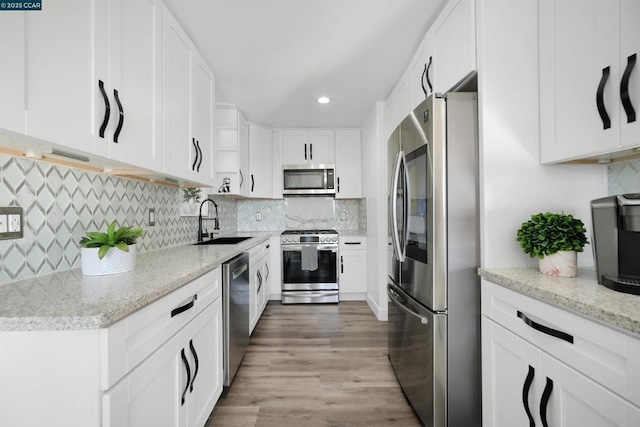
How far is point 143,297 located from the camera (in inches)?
35.5

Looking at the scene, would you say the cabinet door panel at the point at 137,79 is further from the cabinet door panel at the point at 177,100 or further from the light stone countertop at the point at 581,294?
the light stone countertop at the point at 581,294

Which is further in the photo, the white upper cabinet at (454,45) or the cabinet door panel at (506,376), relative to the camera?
the white upper cabinet at (454,45)

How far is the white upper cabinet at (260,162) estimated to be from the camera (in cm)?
379

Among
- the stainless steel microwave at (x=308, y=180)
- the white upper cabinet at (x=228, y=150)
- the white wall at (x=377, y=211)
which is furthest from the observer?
the stainless steel microwave at (x=308, y=180)

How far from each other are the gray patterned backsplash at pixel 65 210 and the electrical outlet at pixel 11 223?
0.8 inches

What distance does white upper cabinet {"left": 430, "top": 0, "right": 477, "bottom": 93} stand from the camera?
4.57ft

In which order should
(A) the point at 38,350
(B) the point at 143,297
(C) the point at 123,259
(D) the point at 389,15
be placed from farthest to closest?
(D) the point at 389,15 → (C) the point at 123,259 → (B) the point at 143,297 → (A) the point at 38,350

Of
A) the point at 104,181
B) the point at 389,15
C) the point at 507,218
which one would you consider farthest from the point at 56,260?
the point at 389,15

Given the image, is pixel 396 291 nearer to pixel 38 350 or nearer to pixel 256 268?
pixel 256 268

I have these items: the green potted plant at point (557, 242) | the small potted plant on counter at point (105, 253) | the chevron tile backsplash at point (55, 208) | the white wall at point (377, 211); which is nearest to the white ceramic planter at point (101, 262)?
the small potted plant on counter at point (105, 253)

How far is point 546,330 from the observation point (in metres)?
0.92

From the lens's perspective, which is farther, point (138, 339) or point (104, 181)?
point (104, 181)

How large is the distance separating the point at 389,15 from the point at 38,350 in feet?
7.25

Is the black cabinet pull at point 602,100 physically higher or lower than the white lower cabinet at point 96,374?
higher
